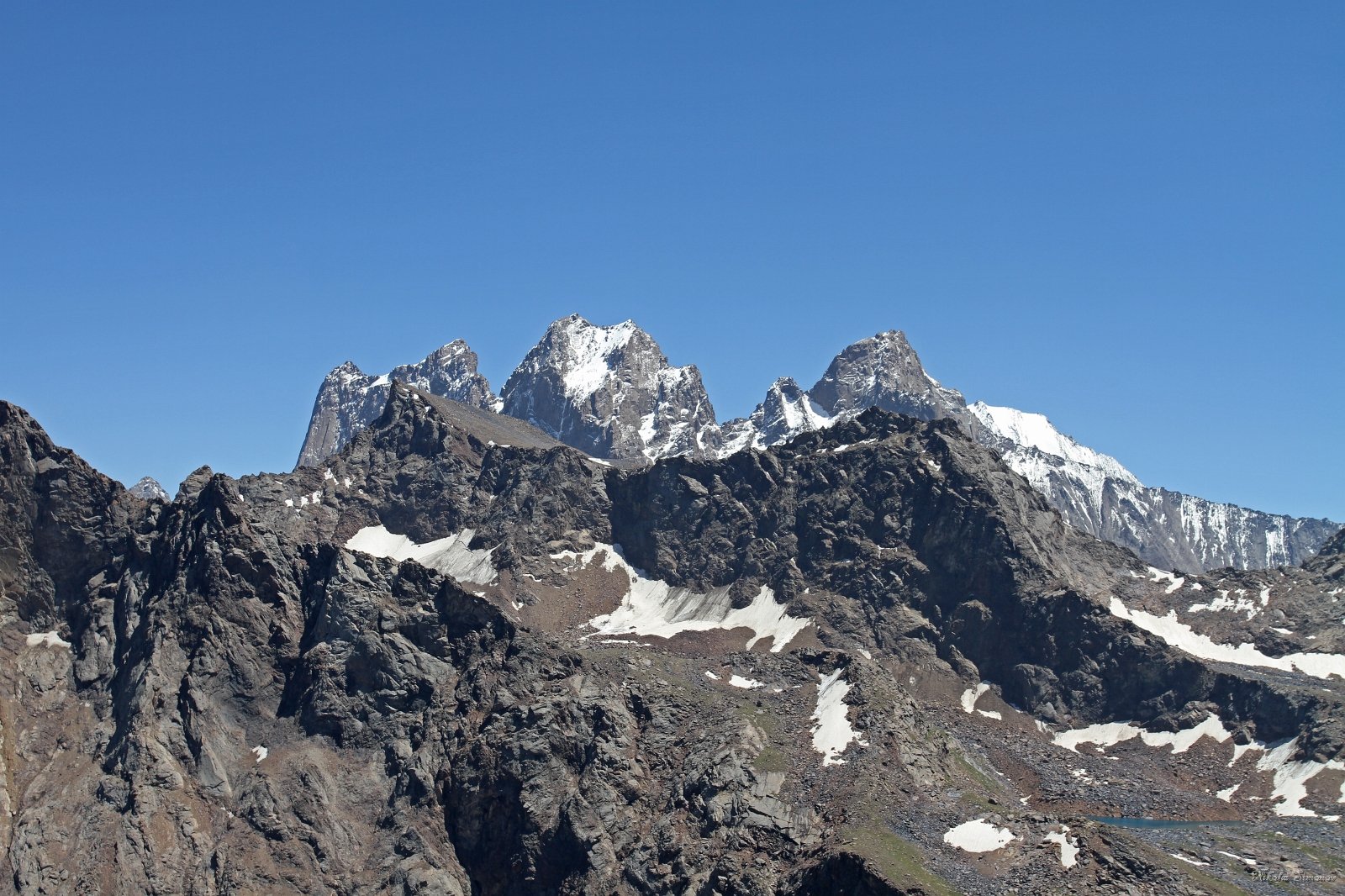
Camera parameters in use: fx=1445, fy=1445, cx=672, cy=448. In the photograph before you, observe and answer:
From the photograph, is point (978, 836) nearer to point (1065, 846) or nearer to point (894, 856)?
point (1065, 846)

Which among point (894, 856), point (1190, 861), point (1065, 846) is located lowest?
point (894, 856)

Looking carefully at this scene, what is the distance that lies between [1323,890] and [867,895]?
6814 centimetres

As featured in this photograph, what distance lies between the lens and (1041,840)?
18588 cm

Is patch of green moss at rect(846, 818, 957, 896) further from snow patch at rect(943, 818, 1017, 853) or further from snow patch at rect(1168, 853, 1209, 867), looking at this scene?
snow patch at rect(1168, 853, 1209, 867)

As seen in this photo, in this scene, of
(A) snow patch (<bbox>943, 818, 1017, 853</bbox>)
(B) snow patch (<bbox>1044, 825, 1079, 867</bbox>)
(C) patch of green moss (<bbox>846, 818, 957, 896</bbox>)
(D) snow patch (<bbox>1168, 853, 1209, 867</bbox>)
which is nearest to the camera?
(C) patch of green moss (<bbox>846, 818, 957, 896</bbox>)

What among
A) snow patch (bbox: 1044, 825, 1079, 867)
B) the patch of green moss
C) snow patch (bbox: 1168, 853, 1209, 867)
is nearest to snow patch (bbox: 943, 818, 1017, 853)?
snow patch (bbox: 1044, 825, 1079, 867)

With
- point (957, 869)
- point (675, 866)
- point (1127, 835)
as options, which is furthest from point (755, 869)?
point (1127, 835)

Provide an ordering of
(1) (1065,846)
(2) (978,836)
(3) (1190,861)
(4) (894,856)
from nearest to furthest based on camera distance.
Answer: (1) (1065,846), (4) (894,856), (2) (978,836), (3) (1190,861)

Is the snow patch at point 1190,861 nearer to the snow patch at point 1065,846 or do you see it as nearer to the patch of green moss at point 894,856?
the snow patch at point 1065,846

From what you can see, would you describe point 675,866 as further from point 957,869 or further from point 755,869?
point 957,869

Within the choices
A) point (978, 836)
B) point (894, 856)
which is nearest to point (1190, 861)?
point (978, 836)

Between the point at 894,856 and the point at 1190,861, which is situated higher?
the point at 1190,861

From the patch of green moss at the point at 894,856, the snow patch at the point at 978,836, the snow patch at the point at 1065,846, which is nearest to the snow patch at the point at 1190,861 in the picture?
the snow patch at the point at 1065,846

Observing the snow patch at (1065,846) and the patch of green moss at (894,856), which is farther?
the snow patch at (1065,846)
